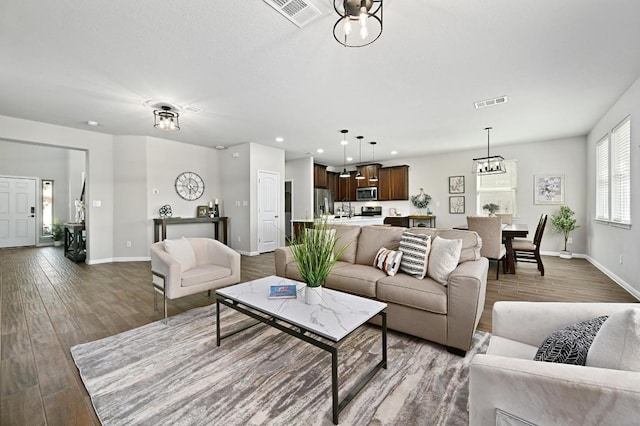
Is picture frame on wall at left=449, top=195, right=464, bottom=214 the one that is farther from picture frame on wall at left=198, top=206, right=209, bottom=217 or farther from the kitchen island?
picture frame on wall at left=198, top=206, right=209, bottom=217

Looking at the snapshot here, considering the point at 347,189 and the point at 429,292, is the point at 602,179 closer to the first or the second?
the point at 429,292

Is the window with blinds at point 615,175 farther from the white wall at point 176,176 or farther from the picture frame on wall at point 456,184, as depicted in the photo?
the white wall at point 176,176

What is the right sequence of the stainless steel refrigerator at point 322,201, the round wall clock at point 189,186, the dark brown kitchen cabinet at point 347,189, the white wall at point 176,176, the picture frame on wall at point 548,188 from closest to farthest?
the white wall at point 176,176, the picture frame on wall at point 548,188, the round wall clock at point 189,186, the stainless steel refrigerator at point 322,201, the dark brown kitchen cabinet at point 347,189

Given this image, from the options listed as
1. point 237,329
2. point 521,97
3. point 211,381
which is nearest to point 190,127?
point 237,329

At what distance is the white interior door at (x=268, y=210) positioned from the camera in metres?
6.43

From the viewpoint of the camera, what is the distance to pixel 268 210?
21.8ft

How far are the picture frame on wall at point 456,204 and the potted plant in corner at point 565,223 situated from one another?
1.86 metres

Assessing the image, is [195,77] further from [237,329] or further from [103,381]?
[103,381]

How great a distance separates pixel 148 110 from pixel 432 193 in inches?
268

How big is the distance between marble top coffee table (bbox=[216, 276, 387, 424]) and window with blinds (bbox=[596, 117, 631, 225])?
4037mm

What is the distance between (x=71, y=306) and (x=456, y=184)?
788cm

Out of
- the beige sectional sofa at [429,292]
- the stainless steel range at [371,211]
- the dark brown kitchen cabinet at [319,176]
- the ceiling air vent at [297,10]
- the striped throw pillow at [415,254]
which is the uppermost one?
the ceiling air vent at [297,10]

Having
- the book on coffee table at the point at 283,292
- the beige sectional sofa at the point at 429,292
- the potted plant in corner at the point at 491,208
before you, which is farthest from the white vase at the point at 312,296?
the potted plant in corner at the point at 491,208

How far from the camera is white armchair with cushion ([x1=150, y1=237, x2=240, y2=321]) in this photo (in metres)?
2.68
